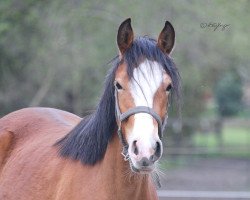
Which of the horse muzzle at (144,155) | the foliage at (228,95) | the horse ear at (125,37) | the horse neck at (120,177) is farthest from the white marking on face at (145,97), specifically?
the foliage at (228,95)

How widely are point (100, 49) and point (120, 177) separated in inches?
416

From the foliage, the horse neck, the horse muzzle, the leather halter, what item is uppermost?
the foliage

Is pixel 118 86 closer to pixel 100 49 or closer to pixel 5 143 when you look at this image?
pixel 5 143

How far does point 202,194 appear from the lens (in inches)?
432

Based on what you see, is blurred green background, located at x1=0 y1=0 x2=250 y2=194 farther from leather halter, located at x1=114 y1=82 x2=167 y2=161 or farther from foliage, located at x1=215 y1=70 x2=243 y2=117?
leather halter, located at x1=114 y1=82 x2=167 y2=161

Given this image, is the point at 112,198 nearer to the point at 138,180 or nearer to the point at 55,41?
the point at 138,180

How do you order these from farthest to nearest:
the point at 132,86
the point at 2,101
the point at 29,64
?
the point at 2,101, the point at 29,64, the point at 132,86

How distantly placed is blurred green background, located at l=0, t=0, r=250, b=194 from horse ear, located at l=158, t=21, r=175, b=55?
128 inches

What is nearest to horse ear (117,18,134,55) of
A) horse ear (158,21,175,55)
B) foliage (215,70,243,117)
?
horse ear (158,21,175,55)

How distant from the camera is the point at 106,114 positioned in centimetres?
429

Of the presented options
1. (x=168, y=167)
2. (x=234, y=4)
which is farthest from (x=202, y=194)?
(x=168, y=167)

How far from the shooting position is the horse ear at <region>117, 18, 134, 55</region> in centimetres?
418

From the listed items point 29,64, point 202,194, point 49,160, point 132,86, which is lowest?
point 202,194

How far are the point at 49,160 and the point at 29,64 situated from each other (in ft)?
27.4
